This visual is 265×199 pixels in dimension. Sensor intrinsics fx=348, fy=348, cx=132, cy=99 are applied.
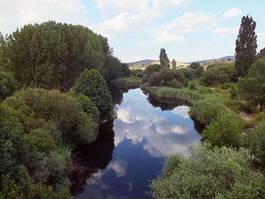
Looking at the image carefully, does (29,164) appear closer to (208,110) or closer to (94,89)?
(94,89)

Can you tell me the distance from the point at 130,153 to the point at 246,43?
50.4 metres

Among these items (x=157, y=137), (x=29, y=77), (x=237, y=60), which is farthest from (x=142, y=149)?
(x=237, y=60)

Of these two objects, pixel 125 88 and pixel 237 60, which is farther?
pixel 125 88

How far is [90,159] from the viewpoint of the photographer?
4169cm

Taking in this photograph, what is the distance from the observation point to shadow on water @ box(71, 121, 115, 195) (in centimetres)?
3469

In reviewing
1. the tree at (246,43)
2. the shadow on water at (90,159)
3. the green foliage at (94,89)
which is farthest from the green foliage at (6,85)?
the tree at (246,43)

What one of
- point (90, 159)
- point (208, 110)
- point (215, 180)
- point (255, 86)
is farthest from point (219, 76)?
point (215, 180)

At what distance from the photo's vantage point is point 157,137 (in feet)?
173

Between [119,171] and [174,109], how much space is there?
44129 mm

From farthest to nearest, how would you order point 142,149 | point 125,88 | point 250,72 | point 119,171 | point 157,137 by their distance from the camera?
point 125,88 → point 250,72 → point 157,137 → point 142,149 → point 119,171

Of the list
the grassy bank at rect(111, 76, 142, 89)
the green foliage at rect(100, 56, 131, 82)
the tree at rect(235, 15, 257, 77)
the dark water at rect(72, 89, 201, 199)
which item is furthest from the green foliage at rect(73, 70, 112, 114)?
the grassy bank at rect(111, 76, 142, 89)

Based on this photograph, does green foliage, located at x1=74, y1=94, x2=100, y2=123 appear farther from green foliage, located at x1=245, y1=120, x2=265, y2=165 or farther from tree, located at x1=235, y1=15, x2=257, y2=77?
tree, located at x1=235, y1=15, x2=257, y2=77

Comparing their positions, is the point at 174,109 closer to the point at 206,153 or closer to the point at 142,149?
the point at 142,149

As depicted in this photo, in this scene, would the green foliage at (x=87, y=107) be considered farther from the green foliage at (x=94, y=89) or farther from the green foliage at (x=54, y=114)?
the green foliage at (x=94, y=89)
